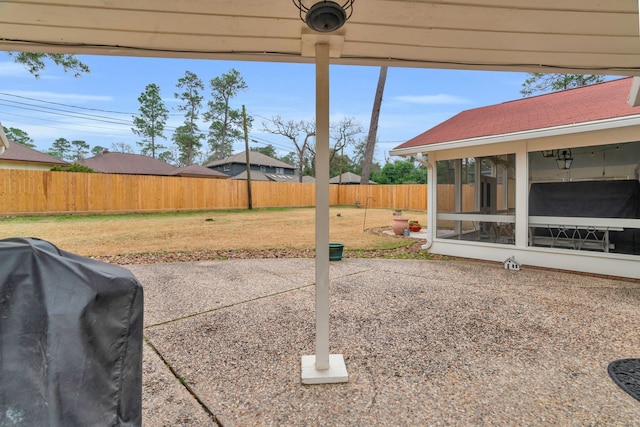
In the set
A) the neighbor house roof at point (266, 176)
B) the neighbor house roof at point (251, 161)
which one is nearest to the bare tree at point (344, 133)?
the neighbor house roof at point (266, 176)

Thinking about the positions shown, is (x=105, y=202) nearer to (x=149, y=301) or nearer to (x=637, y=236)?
(x=149, y=301)

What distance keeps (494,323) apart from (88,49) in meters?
3.84

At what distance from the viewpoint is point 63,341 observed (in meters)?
1.01

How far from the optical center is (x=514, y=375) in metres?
2.10

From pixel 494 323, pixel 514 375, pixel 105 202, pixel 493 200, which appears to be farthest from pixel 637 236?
pixel 105 202

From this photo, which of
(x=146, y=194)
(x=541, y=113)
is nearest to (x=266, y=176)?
(x=146, y=194)

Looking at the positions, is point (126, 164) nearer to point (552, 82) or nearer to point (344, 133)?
point (344, 133)

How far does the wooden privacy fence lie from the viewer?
11.3 metres

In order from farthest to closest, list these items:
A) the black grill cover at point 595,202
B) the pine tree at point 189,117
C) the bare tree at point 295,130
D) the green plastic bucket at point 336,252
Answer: the pine tree at point 189,117
the bare tree at point 295,130
the green plastic bucket at point 336,252
the black grill cover at point 595,202

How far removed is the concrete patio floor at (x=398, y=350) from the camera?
69.7 inches

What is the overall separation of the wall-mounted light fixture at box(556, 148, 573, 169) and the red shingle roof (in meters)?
0.82

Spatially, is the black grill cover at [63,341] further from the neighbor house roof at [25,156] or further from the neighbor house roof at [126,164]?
the neighbor house roof at [126,164]

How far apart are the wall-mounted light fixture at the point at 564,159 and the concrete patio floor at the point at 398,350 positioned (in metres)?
2.50

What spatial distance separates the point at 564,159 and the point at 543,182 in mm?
887
